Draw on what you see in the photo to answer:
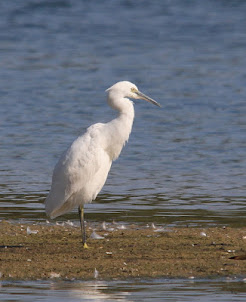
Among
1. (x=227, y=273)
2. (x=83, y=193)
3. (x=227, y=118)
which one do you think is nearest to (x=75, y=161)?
(x=83, y=193)

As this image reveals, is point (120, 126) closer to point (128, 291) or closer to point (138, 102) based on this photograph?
point (128, 291)

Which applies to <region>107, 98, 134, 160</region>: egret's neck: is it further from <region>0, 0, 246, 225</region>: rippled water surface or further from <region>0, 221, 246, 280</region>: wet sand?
<region>0, 0, 246, 225</region>: rippled water surface

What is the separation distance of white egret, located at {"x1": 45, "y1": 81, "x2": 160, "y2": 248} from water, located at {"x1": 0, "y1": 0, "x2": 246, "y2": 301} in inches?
54.8

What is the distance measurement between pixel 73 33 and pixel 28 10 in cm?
465

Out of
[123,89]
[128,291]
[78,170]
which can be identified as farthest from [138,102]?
[128,291]

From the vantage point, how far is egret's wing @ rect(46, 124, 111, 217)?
405 inches

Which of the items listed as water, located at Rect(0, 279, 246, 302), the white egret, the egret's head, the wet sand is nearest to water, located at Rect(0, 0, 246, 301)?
the wet sand

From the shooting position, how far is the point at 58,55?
35.0m

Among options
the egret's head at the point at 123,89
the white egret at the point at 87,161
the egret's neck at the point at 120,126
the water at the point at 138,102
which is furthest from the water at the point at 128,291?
the water at the point at 138,102

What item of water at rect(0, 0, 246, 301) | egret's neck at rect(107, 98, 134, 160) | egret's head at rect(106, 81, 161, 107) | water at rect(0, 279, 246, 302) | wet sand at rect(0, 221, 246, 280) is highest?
egret's head at rect(106, 81, 161, 107)

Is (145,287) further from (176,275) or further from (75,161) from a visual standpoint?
(75,161)

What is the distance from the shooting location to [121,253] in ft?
31.3

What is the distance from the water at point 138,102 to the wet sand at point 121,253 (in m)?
0.82

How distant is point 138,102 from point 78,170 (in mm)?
14180
